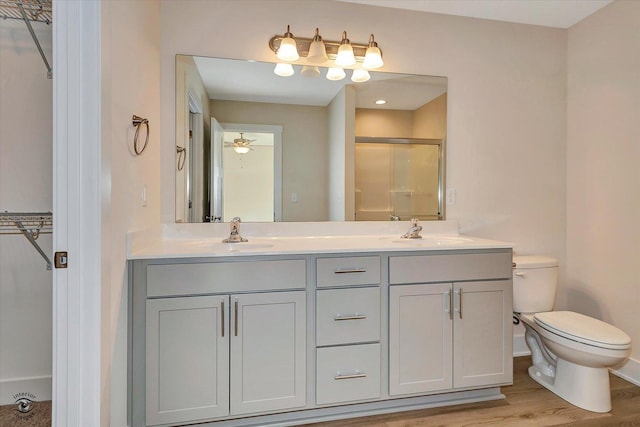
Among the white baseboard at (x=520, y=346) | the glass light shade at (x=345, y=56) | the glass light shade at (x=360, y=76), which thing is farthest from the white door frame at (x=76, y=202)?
the white baseboard at (x=520, y=346)

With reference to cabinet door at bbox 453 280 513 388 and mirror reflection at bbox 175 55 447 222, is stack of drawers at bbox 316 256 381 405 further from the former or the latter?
mirror reflection at bbox 175 55 447 222

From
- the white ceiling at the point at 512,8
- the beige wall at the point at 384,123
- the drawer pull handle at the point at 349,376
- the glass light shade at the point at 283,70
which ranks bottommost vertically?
the drawer pull handle at the point at 349,376

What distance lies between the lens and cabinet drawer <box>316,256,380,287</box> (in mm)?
1671

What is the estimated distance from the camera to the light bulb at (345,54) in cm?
211

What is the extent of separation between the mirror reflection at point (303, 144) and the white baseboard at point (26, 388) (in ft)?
3.54

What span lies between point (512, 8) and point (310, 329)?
→ 2.38 m

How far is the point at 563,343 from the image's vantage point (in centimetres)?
182

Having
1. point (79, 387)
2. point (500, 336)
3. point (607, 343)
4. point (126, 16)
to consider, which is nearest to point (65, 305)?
point (79, 387)

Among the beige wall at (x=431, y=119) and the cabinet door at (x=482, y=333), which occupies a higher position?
the beige wall at (x=431, y=119)

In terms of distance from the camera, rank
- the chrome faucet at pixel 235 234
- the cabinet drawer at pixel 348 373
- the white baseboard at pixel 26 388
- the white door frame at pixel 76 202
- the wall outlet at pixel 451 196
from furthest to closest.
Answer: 1. the wall outlet at pixel 451 196
2. the chrome faucet at pixel 235 234
3. the white baseboard at pixel 26 388
4. the cabinet drawer at pixel 348 373
5. the white door frame at pixel 76 202

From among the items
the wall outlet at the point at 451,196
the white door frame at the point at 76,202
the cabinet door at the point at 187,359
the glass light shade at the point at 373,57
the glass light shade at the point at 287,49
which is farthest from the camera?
the wall outlet at the point at 451,196

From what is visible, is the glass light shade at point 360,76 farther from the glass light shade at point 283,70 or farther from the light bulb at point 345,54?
the glass light shade at point 283,70

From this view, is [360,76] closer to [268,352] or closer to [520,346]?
[268,352]

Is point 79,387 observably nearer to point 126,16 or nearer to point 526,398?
point 126,16
